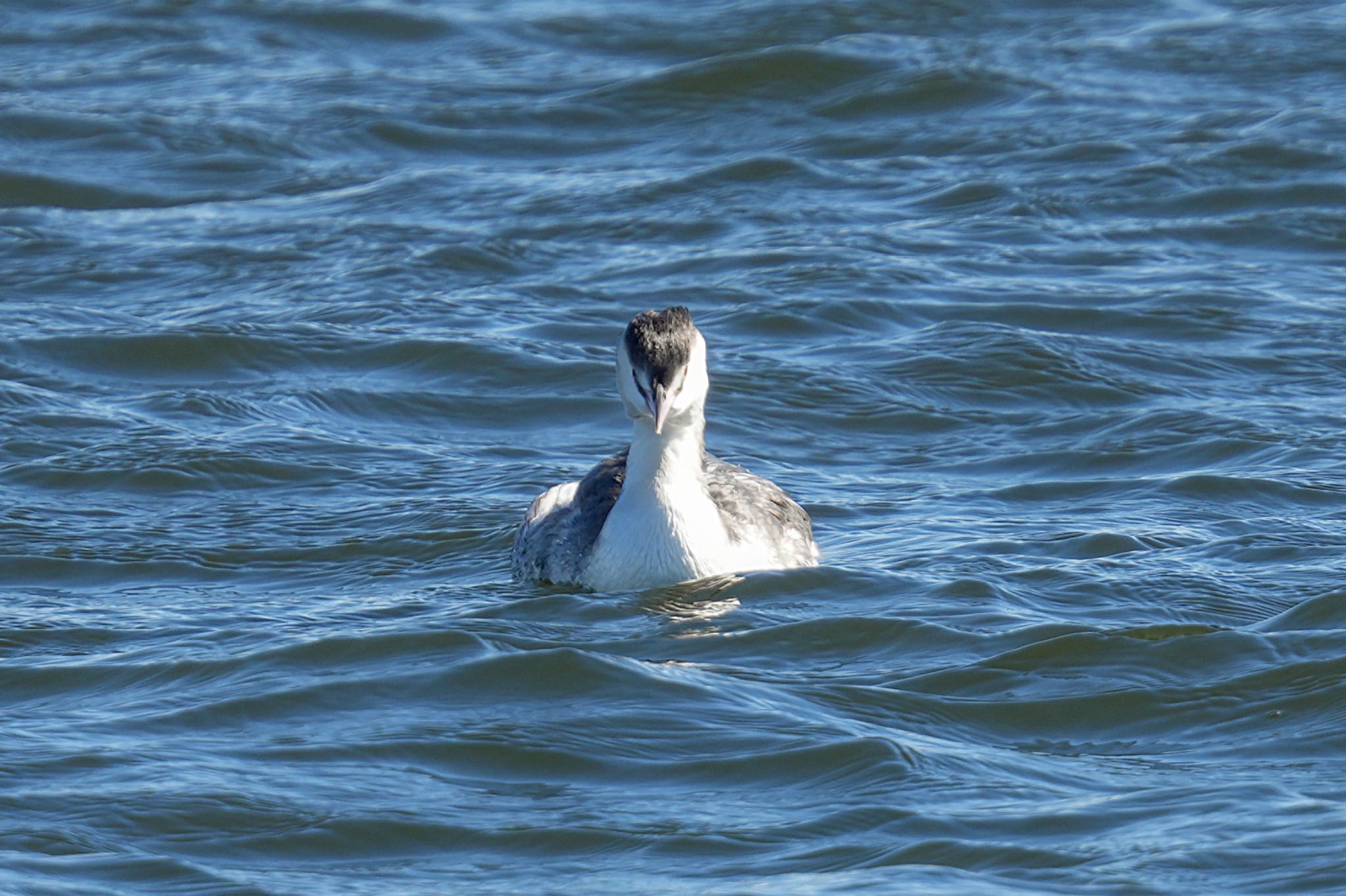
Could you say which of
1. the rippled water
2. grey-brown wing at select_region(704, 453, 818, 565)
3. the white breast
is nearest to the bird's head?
the white breast

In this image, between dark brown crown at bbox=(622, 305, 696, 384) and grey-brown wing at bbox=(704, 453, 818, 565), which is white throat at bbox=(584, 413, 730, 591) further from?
dark brown crown at bbox=(622, 305, 696, 384)

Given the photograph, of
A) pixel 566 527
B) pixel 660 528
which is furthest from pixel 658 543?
pixel 566 527

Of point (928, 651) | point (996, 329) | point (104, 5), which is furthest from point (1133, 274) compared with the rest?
point (104, 5)

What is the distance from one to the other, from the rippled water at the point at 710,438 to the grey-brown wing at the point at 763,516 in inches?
8.8

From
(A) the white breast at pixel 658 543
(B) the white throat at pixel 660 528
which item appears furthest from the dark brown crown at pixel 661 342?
(A) the white breast at pixel 658 543

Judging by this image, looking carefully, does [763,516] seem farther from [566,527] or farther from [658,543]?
[566,527]

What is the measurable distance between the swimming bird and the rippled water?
14cm

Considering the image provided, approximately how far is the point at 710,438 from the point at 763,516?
2597 mm

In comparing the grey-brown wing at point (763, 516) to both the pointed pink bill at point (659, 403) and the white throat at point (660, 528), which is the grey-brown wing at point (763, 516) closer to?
the white throat at point (660, 528)

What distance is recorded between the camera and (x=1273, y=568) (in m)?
9.99

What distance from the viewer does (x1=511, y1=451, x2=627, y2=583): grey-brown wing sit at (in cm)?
1024

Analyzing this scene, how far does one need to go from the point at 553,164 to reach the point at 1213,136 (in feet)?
17.4

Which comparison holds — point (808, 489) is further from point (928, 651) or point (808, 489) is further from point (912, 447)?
point (928, 651)

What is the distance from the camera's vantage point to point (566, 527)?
1034 centimetres
